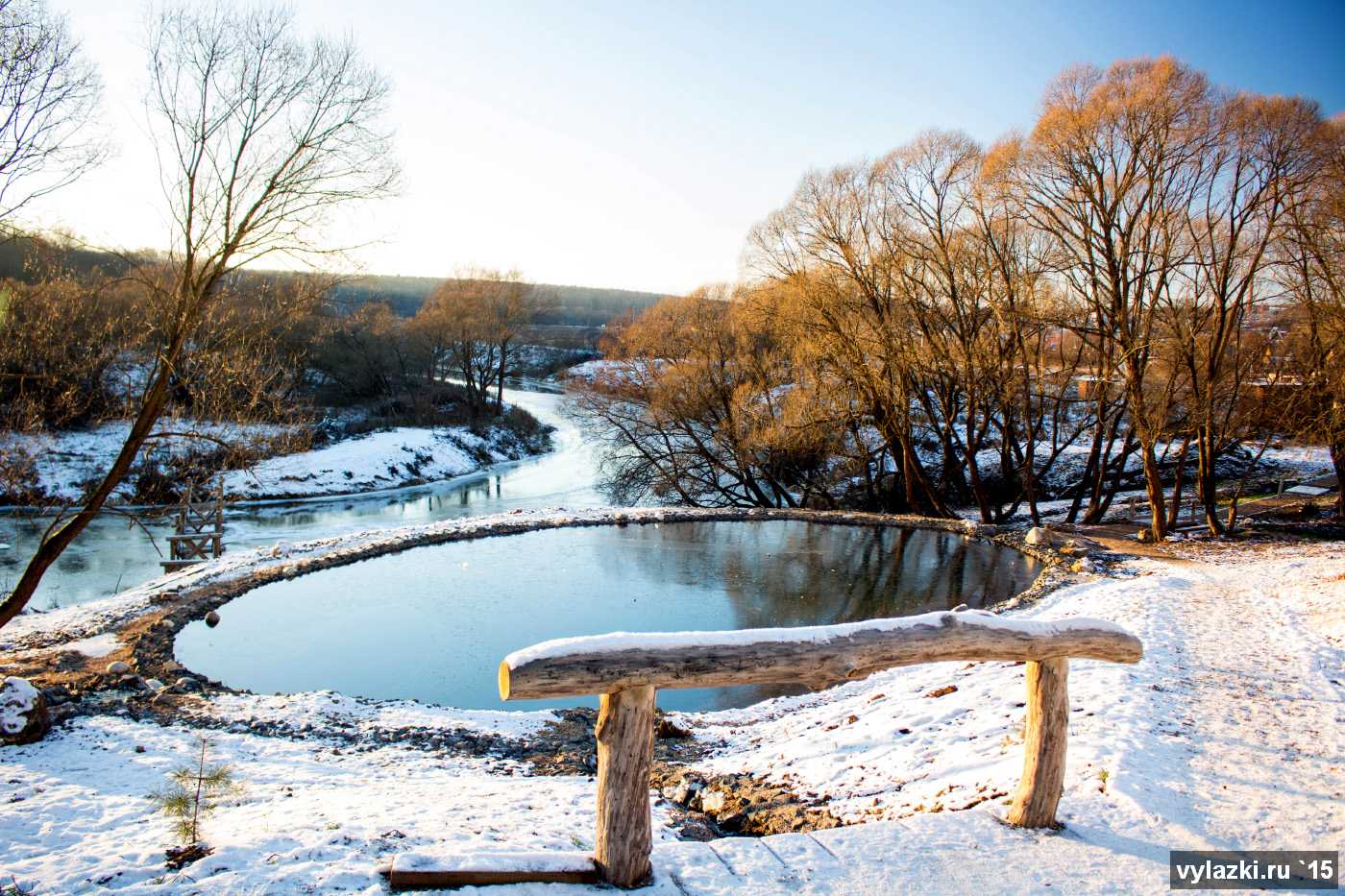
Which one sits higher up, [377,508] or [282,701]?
[282,701]

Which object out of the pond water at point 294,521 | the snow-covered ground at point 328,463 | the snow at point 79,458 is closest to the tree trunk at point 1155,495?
the pond water at point 294,521

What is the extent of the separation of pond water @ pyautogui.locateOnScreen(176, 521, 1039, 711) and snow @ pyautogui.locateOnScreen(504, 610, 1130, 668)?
14.7ft

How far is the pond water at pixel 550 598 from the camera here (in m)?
8.59

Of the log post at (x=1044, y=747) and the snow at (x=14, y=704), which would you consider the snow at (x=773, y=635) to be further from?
the snow at (x=14, y=704)

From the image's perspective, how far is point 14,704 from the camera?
5.88 metres

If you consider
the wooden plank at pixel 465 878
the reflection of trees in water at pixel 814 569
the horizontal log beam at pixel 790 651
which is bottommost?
the reflection of trees in water at pixel 814 569

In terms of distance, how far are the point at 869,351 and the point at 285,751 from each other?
15.4 metres

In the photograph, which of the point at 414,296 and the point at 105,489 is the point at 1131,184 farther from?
the point at 414,296

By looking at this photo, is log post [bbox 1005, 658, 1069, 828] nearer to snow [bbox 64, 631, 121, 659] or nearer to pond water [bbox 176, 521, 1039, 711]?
pond water [bbox 176, 521, 1039, 711]

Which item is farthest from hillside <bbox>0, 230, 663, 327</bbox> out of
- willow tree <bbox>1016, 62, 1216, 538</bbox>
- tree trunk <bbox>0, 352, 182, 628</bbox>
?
willow tree <bbox>1016, 62, 1216, 538</bbox>

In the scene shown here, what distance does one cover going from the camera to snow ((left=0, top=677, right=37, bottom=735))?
5801 millimetres

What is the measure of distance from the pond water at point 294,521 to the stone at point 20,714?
2.60 metres

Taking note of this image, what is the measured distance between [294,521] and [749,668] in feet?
65.5

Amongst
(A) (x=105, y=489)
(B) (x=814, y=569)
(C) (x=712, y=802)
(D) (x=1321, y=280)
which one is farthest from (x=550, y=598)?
(D) (x=1321, y=280)
